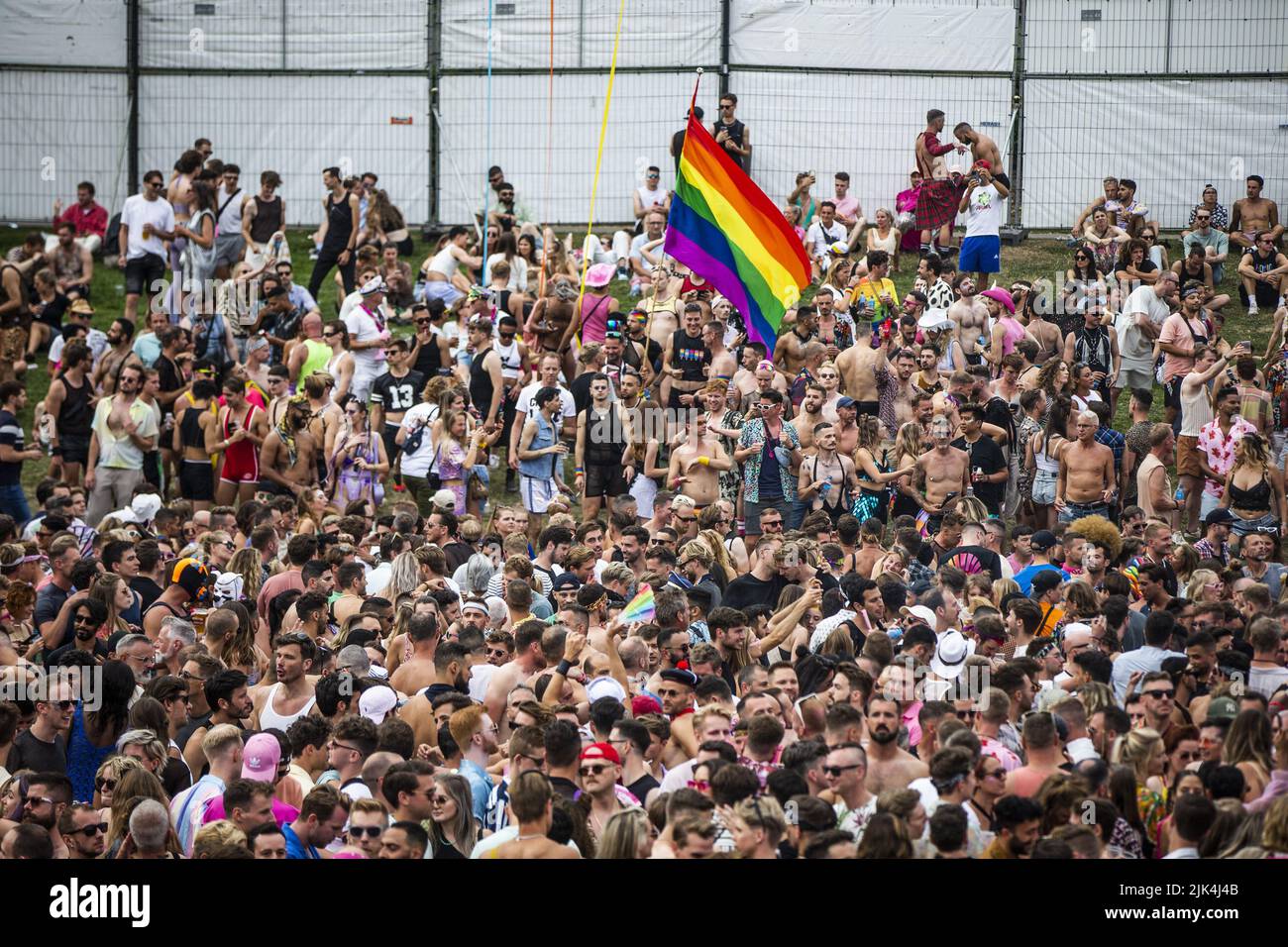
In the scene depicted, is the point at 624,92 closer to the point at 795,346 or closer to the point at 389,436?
the point at 795,346

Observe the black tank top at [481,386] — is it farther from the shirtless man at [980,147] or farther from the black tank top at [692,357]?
the shirtless man at [980,147]

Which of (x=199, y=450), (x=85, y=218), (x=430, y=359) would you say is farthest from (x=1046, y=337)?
(x=85, y=218)

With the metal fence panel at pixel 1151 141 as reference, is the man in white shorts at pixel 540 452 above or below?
below

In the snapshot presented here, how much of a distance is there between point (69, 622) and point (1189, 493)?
30.8 ft

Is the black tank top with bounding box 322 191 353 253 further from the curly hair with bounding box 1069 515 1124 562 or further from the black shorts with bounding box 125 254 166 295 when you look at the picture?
the curly hair with bounding box 1069 515 1124 562

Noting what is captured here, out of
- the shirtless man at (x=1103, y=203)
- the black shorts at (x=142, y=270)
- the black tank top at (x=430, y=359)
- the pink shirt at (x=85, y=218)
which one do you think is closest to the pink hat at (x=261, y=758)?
the black tank top at (x=430, y=359)

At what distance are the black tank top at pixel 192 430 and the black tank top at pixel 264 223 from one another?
5141mm

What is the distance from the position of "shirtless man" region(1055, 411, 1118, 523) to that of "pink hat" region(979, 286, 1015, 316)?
2.96 meters

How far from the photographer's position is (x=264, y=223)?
822 inches

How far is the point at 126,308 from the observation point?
66.5 feet

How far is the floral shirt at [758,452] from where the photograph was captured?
14.9 meters

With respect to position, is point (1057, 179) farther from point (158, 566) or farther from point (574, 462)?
point (158, 566)

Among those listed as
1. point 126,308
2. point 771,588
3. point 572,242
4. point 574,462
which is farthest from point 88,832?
point 572,242

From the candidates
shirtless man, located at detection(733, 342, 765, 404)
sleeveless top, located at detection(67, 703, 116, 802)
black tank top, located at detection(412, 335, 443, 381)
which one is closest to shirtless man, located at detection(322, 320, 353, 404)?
black tank top, located at detection(412, 335, 443, 381)
